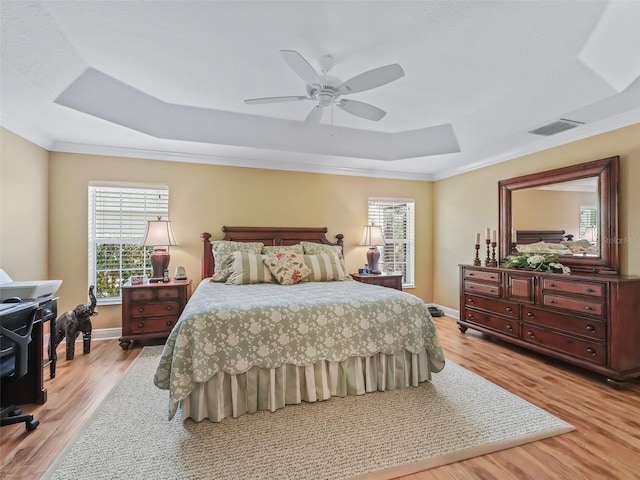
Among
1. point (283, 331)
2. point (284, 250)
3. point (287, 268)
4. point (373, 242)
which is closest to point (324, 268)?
point (287, 268)

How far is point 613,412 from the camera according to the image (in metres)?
2.22

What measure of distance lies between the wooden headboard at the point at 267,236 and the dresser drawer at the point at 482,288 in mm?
1900

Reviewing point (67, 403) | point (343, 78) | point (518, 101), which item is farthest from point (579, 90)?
point (67, 403)

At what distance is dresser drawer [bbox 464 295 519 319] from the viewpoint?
3.52 m

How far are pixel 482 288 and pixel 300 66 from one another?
343 cm

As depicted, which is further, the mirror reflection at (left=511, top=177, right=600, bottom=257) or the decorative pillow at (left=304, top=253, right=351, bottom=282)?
the decorative pillow at (left=304, top=253, right=351, bottom=282)

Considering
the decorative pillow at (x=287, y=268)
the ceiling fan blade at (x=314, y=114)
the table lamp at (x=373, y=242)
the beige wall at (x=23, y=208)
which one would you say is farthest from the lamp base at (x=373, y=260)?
the beige wall at (x=23, y=208)

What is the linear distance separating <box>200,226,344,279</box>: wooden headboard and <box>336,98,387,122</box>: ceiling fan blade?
2237 millimetres

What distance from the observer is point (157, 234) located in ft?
12.5

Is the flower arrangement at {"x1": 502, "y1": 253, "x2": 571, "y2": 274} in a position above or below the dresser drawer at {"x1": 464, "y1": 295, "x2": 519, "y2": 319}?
above

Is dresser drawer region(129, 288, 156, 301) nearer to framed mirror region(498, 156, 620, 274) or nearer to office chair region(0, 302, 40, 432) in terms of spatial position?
office chair region(0, 302, 40, 432)

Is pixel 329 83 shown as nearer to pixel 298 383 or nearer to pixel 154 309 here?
pixel 298 383

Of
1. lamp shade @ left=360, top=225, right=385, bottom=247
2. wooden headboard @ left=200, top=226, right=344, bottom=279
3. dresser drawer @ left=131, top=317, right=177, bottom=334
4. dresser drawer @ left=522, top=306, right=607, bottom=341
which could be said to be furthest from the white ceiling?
dresser drawer @ left=131, top=317, right=177, bottom=334

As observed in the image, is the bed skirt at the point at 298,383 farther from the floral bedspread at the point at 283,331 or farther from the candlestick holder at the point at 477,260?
the candlestick holder at the point at 477,260
